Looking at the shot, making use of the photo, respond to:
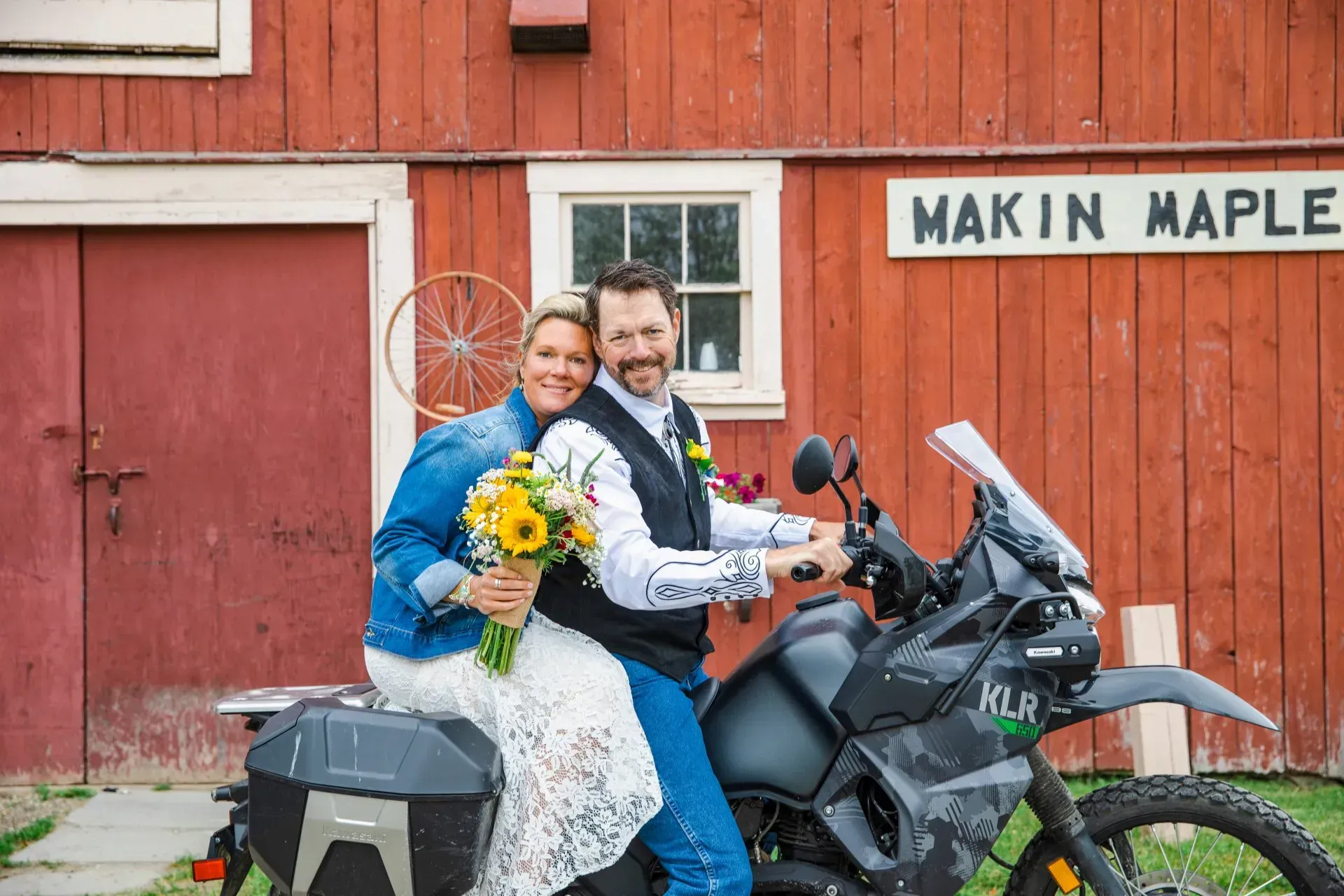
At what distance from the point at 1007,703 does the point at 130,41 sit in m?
4.93

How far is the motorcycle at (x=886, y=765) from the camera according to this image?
2260mm

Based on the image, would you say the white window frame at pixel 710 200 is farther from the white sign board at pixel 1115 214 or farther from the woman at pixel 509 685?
the woman at pixel 509 685

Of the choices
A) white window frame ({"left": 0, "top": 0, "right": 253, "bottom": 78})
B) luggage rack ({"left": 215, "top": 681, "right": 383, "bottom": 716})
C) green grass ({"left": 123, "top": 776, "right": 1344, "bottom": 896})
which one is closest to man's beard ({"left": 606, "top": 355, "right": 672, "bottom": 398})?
luggage rack ({"left": 215, "top": 681, "right": 383, "bottom": 716})

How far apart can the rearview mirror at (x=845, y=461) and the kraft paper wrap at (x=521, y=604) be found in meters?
0.62

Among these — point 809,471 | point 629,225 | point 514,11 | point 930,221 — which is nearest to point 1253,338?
point 930,221

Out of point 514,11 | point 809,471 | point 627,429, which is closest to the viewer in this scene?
point 809,471

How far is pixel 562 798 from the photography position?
7.64ft

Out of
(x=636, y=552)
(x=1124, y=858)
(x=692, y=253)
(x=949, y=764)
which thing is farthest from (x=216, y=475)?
(x=1124, y=858)

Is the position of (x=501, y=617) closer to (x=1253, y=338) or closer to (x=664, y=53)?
→ (x=664, y=53)

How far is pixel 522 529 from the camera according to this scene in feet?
7.29

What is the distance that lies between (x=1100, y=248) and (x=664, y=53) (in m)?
2.21

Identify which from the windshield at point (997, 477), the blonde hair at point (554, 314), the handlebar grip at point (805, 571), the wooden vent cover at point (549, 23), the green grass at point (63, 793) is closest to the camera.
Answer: the handlebar grip at point (805, 571)

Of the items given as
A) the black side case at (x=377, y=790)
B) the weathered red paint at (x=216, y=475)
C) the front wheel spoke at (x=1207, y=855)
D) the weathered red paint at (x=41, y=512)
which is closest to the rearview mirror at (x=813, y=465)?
the black side case at (x=377, y=790)

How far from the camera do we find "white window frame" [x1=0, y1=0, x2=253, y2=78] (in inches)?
208
